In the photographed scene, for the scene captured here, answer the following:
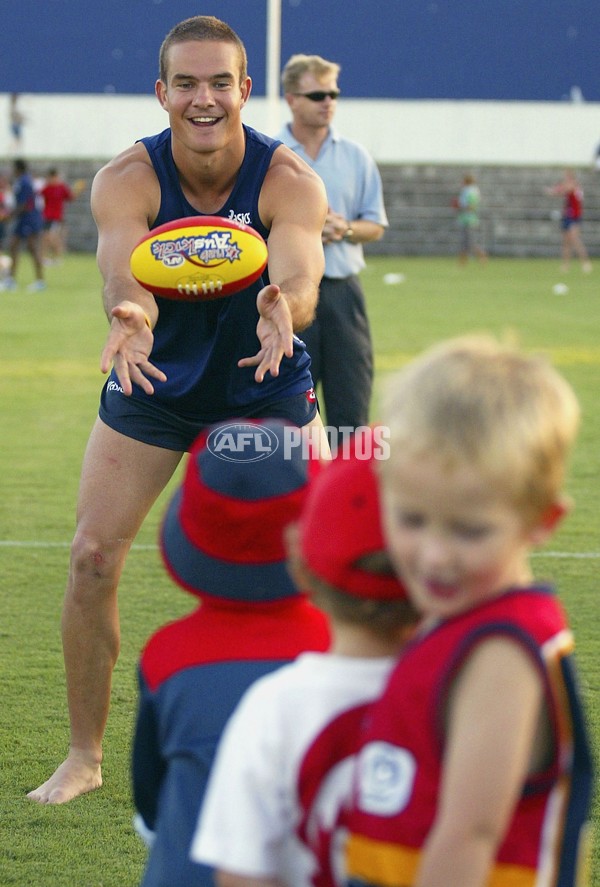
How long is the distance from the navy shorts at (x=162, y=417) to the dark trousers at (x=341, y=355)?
9.99 ft

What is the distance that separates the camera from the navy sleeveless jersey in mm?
4176

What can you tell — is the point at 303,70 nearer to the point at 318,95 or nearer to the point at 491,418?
the point at 318,95

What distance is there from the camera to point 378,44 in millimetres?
39469

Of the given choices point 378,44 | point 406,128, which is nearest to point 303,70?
point 406,128

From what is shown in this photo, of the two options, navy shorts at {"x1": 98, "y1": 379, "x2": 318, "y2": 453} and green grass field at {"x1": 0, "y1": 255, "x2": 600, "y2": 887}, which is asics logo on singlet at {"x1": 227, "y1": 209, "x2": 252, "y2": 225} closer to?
navy shorts at {"x1": 98, "y1": 379, "x2": 318, "y2": 453}

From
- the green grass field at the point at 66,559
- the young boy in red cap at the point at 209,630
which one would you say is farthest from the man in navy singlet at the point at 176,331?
the young boy in red cap at the point at 209,630

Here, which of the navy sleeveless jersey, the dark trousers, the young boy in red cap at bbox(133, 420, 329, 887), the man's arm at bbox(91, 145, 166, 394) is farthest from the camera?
the dark trousers

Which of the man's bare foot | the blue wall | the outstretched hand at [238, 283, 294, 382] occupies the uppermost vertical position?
the outstretched hand at [238, 283, 294, 382]

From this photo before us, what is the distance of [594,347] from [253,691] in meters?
13.6

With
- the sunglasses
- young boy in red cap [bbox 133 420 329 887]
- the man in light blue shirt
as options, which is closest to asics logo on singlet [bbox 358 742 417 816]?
young boy in red cap [bbox 133 420 329 887]

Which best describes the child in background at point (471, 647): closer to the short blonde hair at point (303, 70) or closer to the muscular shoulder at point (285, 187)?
the muscular shoulder at point (285, 187)

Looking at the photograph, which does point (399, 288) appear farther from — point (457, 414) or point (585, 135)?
point (457, 414)

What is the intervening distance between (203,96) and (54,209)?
85.1ft

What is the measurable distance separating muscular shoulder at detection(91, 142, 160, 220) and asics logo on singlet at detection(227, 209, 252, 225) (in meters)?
0.23
